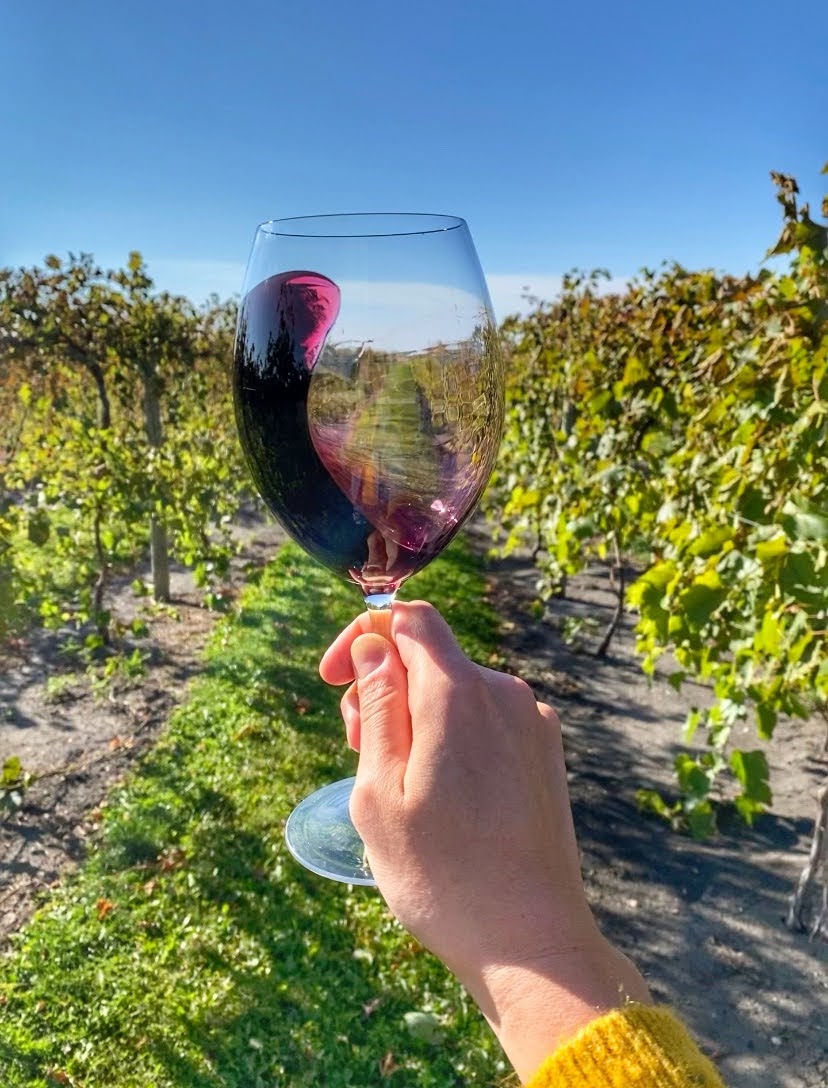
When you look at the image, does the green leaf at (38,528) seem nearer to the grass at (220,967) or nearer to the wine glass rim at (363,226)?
the grass at (220,967)

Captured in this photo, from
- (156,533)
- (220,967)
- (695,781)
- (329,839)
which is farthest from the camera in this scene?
(156,533)

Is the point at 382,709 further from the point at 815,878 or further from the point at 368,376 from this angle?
the point at 815,878

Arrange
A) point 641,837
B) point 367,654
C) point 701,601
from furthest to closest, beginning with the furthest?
point 641,837
point 701,601
point 367,654

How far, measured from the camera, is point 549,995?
889 millimetres

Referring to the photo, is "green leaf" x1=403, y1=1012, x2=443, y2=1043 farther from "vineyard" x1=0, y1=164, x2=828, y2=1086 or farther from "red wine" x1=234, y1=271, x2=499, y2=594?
"red wine" x1=234, y1=271, x2=499, y2=594

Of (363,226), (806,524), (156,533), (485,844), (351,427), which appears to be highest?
(363,226)

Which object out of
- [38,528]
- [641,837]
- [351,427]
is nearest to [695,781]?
[641,837]

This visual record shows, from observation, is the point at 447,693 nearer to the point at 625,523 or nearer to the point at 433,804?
the point at 433,804

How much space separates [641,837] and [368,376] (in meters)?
3.28

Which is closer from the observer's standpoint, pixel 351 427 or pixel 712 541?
pixel 351 427

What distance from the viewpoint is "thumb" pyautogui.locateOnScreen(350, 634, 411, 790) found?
0.99 metres

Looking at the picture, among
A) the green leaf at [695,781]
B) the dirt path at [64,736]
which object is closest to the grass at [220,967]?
the dirt path at [64,736]

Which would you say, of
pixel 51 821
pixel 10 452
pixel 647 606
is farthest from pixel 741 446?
pixel 10 452

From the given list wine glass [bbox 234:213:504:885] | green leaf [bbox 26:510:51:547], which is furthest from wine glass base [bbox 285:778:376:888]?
green leaf [bbox 26:510:51:547]
